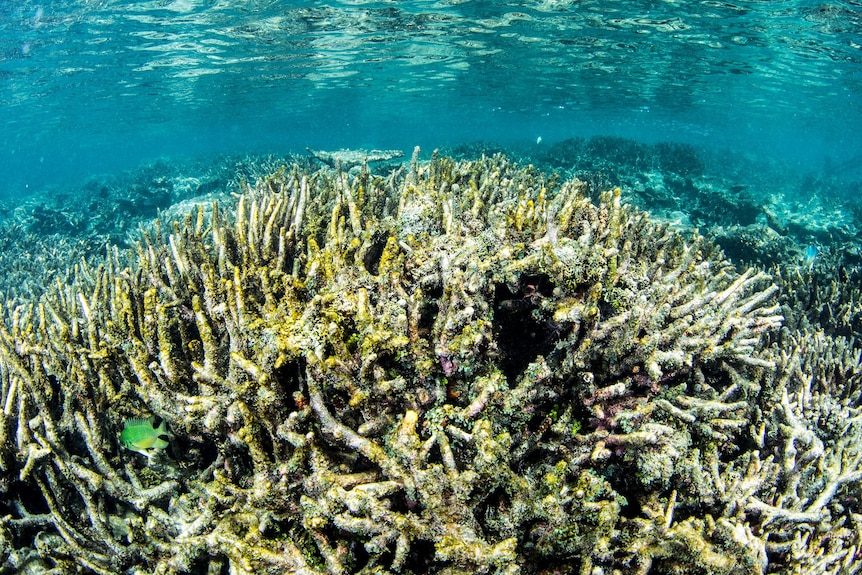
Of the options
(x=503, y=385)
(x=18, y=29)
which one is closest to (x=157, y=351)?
(x=503, y=385)

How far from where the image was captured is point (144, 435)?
2.52m

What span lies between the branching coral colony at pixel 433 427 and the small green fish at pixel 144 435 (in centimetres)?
9

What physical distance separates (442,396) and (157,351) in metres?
1.95

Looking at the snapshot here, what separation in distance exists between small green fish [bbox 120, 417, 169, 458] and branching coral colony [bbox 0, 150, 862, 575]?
0.09 m

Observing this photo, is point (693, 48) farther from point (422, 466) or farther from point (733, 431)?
point (422, 466)

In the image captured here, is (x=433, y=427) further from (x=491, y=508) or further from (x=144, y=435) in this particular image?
(x=144, y=435)

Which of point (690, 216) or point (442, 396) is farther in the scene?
point (690, 216)

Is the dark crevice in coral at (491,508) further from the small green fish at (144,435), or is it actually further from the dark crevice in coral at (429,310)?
the small green fish at (144,435)

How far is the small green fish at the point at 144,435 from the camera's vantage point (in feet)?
8.17

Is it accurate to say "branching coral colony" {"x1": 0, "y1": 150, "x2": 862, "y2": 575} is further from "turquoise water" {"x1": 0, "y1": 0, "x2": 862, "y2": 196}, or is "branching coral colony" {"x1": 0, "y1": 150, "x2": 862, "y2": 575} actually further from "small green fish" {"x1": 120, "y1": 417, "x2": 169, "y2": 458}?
"turquoise water" {"x1": 0, "y1": 0, "x2": 862, "y2": 196}

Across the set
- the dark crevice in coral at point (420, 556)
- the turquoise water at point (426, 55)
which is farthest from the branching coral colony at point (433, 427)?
the turquoise water at point (426, 55)

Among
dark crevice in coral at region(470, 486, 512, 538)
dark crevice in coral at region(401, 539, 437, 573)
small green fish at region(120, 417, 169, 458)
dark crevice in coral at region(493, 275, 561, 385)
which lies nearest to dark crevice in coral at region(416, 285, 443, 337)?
dark crevice in coral at region(493, 275, 561, 385)

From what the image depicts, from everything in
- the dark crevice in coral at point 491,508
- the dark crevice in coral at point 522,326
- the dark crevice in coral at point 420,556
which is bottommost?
the dark crevice in coral at point 420,556

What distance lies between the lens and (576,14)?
16828mm
